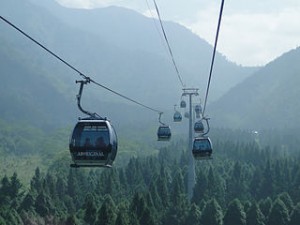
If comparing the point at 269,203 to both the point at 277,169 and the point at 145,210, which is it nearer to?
the point at 145,210

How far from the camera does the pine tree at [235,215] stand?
67188 millimetres

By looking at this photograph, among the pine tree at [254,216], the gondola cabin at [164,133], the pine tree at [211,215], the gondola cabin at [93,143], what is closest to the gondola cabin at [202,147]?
the gondola cabin at [164,133]

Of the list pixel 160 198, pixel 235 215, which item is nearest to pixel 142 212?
pixel 235 215

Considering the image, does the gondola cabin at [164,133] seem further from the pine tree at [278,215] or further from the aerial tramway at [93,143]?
the pine tree at [278,215]

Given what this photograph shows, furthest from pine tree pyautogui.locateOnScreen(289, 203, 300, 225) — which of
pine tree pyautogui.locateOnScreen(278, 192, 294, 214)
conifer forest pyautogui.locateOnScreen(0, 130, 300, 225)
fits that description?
pine tree pyautogui.locateOnScreen(278, 192, 294, 214)

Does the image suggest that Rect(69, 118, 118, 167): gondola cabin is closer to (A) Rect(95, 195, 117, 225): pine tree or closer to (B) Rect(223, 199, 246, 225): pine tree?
(A) Rect(95, 195, 117, 225): pine tree

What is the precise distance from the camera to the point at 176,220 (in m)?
71.8

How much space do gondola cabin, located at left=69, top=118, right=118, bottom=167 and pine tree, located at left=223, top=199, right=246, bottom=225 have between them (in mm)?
48916

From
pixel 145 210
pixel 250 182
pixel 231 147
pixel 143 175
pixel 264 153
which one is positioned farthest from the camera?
pixel 231 147

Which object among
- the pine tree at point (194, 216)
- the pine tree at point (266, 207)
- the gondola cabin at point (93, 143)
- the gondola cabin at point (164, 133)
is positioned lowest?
the pine tree at point (194, 216)

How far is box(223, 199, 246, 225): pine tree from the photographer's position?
67.2m

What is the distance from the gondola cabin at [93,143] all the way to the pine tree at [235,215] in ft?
160

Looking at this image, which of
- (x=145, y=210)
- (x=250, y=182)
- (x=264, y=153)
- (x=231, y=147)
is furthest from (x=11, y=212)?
(x=231, y=147)

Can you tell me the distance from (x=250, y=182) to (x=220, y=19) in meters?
90.3
